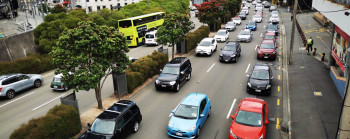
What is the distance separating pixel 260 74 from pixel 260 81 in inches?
31.1

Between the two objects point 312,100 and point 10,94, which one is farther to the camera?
point 10,94

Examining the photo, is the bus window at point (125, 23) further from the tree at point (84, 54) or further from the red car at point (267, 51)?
the tree at point (84, 54)

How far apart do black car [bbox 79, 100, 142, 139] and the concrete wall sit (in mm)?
18787

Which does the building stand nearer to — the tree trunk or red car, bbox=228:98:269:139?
the tree trunk

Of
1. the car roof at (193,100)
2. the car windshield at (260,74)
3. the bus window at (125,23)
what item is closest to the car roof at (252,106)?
the car roof at (193,100)

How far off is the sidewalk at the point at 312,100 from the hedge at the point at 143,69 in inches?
417

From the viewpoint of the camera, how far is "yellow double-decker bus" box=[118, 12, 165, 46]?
35.2 meters

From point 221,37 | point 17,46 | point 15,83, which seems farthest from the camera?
point 221,37

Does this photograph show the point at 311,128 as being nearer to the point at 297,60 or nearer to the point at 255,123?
the point at 255,123

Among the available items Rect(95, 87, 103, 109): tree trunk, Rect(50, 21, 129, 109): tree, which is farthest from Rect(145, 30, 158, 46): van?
Rect(50, 21, 129, 109): tree

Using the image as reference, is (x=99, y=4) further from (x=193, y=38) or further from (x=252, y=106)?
(x=252, y=106)

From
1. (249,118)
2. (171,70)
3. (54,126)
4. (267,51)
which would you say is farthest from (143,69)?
(267,51)

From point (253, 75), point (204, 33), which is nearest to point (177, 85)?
point (253, 75)

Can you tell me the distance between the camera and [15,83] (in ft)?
66.5
